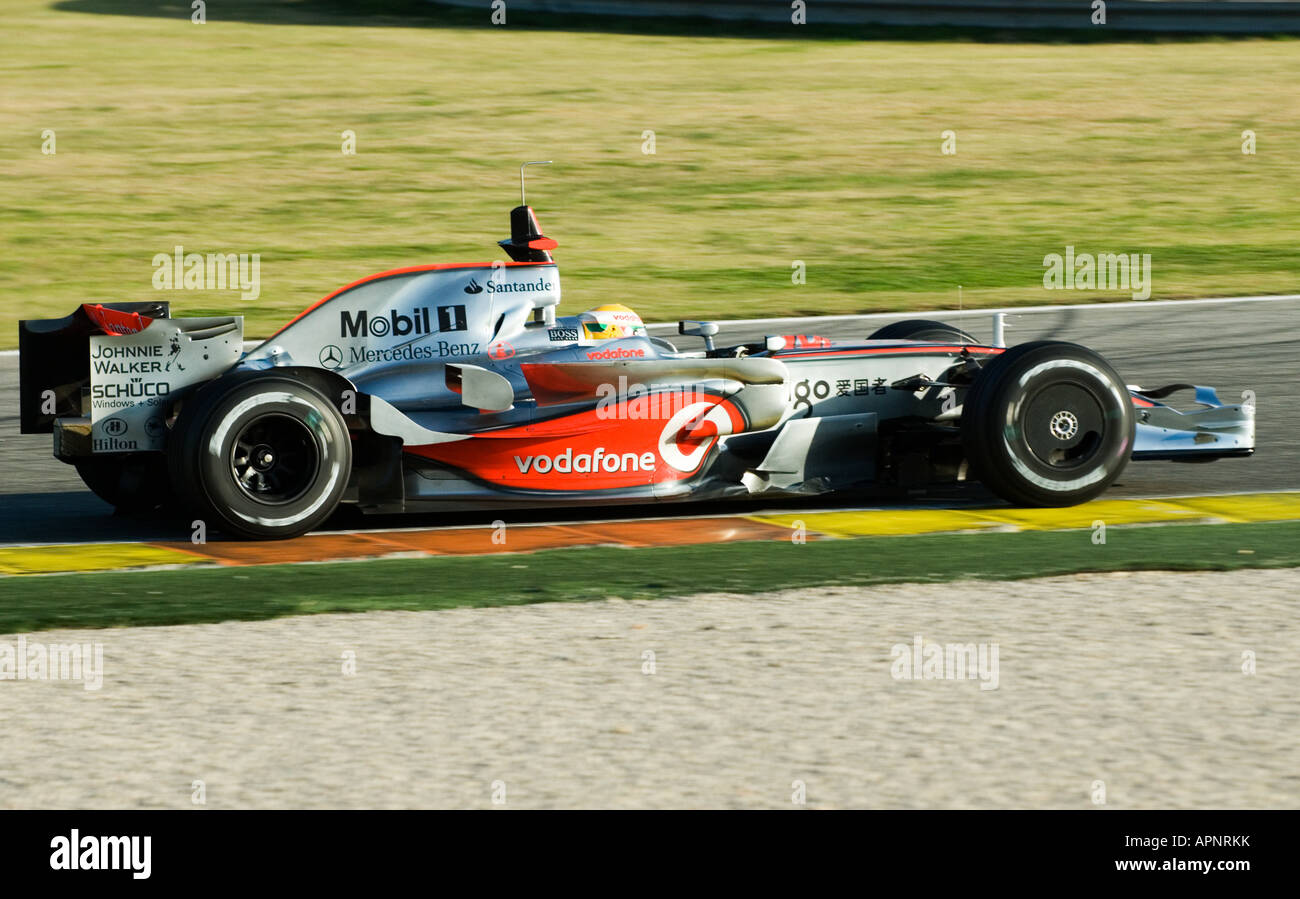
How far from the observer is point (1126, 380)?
42.3ft

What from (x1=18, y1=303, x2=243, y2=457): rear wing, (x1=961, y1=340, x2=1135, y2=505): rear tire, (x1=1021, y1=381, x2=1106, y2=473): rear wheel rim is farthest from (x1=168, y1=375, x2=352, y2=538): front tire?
(x1=1021, y1=381, x2=1106, y2=473): rear wheel rim

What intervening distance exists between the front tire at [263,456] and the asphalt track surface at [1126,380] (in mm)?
711

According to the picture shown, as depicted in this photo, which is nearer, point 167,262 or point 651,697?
point 651,697

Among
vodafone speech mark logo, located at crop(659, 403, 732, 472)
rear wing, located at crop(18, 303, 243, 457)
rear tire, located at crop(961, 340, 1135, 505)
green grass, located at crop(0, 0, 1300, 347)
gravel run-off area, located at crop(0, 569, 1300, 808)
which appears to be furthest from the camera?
green grass, located at crop(0, 0, 1300, 347)

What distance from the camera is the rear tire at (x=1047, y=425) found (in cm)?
890

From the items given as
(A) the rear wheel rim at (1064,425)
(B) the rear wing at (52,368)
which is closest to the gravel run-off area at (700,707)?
(A) the rear wheel rim at (1064,425)

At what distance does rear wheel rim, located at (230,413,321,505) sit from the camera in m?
8.48

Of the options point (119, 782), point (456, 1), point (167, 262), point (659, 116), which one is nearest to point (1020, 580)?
point (119, 782)

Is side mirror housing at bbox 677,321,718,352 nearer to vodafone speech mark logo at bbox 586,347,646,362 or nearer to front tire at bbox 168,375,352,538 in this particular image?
vodafone speech mark logo at bbox 586,347,646,362

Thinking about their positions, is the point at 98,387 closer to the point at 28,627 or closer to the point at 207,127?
the point at 28,627

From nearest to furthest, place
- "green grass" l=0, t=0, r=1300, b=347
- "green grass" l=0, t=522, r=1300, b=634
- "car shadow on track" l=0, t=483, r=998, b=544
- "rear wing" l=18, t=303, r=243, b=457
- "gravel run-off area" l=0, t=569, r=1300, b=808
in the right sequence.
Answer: "gravel run-off area" l=0, t=569, r=1300, b=808 < "green grass" l=0, t=522, r=1300, b=634 < "rear wing" l=18, t=303, r=243, b=457 < "car shadow on track" l=0, t=483, r=998, b=544 < "green grass" l=0, t=0, r=1300, b=347

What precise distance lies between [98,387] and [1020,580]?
14.5 ft

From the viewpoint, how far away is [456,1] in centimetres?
3669

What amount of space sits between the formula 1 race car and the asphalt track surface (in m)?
0.48
